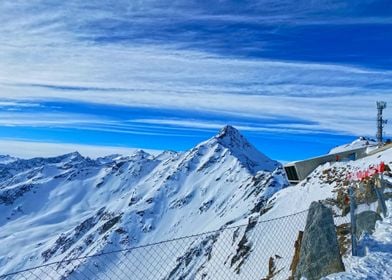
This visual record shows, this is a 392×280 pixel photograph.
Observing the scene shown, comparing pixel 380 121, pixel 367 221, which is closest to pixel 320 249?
pixel 367 221

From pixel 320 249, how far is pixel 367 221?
122 inches

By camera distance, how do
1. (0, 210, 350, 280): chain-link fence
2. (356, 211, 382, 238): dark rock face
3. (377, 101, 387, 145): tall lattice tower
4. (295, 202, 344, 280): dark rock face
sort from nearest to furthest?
(295, 202, 344, 280): dark rock face → (356, 211, 382, 238): dark rock face → (0, 210, 350, 280): chain-link fence → (377, 101, 387, 145): tall lattice tower

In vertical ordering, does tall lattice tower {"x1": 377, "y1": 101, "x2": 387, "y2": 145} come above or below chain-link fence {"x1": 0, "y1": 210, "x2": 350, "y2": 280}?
above

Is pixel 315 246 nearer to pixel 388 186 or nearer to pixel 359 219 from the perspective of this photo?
pixel 359 219

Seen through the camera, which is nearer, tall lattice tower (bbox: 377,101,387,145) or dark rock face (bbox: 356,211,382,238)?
dark rock face (bbox: 356,211,382,238)

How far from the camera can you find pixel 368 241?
40.8 ft

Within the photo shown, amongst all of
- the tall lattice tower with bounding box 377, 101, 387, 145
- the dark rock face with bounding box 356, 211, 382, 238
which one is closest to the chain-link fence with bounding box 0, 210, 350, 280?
the dark rock face with bounding box 356, 211, 382, 238

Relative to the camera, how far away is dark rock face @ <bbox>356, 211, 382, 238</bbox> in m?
13.6

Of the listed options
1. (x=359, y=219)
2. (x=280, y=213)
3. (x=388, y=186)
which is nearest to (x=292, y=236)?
(x=388, y=186)

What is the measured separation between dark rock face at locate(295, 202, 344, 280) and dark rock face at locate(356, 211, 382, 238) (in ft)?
7.22

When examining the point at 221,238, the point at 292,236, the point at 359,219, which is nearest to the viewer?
the point at 359,219

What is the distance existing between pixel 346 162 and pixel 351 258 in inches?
1702

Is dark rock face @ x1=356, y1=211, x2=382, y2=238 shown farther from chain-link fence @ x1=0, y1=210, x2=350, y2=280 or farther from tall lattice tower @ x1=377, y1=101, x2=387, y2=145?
tall lattice tower @ x1=377, y1=101, x2=387, y2=145

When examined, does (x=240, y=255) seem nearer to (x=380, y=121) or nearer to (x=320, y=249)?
(x=380, y=121)
